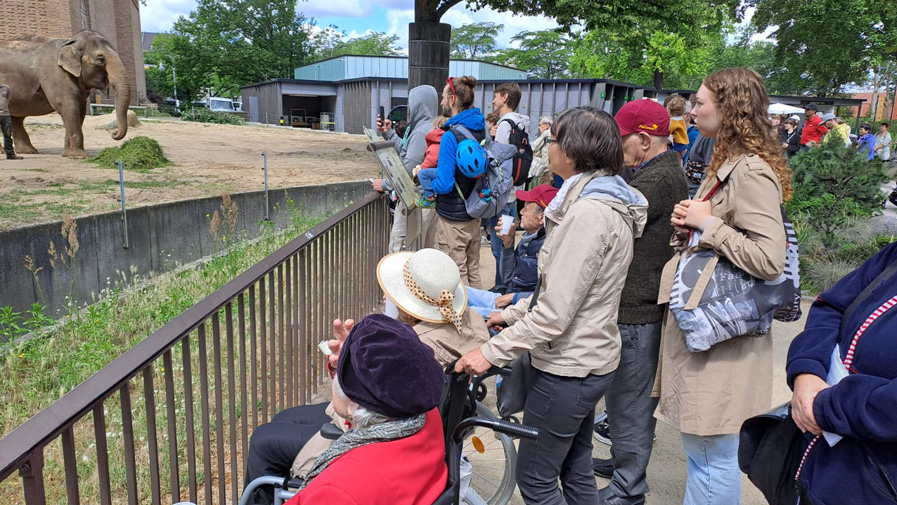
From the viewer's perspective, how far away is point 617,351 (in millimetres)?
2562

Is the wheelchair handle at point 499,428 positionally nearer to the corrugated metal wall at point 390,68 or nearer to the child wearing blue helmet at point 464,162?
the child wearing blue helmet at point 464,162

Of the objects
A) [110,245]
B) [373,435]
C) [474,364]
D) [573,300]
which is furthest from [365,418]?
[110,245]

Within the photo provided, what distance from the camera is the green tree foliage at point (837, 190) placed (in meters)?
8.28

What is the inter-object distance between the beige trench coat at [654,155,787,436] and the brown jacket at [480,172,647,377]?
0.80 ft

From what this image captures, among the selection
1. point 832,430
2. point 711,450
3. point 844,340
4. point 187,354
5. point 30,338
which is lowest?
point 30,338

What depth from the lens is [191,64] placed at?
2346 inches

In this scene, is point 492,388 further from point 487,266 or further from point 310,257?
point 487,266

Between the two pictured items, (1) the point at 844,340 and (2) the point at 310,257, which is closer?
(1) the point at 844,340

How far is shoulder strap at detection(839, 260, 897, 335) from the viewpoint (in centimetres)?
168

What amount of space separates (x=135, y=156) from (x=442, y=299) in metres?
13.5

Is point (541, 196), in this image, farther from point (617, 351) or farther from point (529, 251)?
point (617, 351)

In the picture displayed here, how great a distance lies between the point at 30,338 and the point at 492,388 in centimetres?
431

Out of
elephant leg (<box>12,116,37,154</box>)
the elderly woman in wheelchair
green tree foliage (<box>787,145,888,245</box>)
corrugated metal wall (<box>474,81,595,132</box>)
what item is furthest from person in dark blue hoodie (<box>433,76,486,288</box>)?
elephant leg (<box>12,116,37,154</box>)

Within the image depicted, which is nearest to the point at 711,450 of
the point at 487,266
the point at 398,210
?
the point at 398,210
